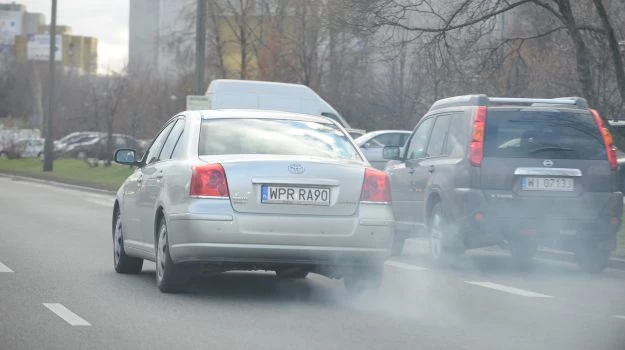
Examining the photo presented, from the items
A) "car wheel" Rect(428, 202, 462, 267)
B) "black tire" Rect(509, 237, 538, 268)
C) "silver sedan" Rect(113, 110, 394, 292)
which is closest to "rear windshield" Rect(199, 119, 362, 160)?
"silver sedan" Rect(113, 110, 394, 292)

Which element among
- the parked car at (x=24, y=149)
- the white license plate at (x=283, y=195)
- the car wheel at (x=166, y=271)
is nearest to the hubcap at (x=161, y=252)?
the car wheel at (x=166, y=271)

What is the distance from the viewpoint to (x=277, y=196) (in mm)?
11281

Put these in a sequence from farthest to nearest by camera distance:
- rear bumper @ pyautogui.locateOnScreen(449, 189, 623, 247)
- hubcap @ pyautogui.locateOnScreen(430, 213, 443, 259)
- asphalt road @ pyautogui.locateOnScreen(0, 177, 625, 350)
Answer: hubcap @ pyautogui.locateOnScreen(430, 213, 443, 259), rear bumper @ pyautogui.locateOnScreen(449, 189, 623, 247), asphalt road @ pyautogui.locateOnScreen(0, 177, 625, 350)

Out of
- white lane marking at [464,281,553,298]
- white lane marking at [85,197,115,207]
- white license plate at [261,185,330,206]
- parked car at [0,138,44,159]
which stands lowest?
parked car at [0,138,44,159]

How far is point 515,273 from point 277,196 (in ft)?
14.7

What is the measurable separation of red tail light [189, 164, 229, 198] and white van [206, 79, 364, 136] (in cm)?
1780

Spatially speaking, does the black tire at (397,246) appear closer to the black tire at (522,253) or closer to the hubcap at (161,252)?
the black tire at (522,253)

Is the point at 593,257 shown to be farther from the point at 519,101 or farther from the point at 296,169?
the point at 296,169

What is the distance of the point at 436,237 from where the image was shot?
1573 cm

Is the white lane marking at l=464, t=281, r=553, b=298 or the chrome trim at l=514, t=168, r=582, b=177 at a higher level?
the chrome trim at l=514, t=168, r=582, b=177

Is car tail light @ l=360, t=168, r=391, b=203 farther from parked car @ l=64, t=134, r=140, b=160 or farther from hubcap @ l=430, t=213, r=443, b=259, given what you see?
parked car @ l=64, t=134, r=140, b=160

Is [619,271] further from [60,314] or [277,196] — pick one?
[60,314]

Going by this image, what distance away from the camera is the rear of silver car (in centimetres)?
1123

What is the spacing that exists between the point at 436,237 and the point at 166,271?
465 cm
